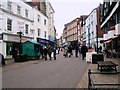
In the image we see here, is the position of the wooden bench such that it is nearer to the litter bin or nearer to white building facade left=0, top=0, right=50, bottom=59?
the litter bin

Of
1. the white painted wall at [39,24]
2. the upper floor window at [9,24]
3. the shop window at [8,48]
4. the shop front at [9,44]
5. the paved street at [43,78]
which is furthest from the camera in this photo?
the white painted wall at [39,24]

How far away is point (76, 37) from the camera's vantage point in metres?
103

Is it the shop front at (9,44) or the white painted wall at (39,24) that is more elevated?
the white painted wall at (39,24)

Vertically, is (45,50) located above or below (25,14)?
below

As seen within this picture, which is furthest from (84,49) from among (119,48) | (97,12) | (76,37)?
(76,37)

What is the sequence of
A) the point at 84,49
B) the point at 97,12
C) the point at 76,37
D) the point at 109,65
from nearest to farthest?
the point at 109,65
the point at 84,49
the point at 97,12
the point at 76,37

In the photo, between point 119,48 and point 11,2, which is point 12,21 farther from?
point 119,48

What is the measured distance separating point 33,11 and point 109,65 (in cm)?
3013

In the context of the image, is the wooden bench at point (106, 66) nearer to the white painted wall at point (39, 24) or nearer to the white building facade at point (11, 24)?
the white building facade at point (11, 24)

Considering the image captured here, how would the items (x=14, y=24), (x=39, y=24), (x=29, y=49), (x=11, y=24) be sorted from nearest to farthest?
1. (x=29, y=49)
2. (x=11, y=24)
3. (x=14, y=24)
4. (x=39, y=24)

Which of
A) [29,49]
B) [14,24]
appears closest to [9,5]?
[14,24]

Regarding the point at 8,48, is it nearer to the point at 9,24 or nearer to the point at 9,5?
the point at 9,24

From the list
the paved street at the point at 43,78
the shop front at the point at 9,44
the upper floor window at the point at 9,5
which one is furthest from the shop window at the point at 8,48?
the paved street at the point at 43,78

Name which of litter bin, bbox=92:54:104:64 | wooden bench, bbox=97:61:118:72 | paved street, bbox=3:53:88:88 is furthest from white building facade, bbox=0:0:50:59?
wooden bench, bbox=97:61:118:72
